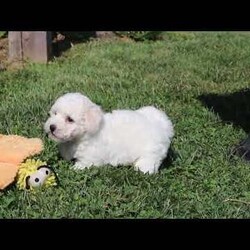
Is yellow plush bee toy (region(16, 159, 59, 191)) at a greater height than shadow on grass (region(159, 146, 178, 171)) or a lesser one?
greater

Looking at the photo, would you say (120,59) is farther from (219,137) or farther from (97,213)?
(97,213)

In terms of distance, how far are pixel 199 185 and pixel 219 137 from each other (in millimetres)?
1417

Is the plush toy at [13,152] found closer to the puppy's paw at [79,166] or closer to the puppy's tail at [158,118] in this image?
the puppy's paw at [79,166]

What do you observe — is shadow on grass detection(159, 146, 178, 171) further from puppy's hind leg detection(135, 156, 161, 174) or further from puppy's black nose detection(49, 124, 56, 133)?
puppy's black nose detection(49, 124, 56, 133)

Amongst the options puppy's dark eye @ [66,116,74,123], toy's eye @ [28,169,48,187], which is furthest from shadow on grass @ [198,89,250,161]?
toy's eye @ [28,169,48,187]

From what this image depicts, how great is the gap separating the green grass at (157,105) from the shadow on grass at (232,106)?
1.0 inches

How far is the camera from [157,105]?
7379 mm

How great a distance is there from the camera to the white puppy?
194 inches

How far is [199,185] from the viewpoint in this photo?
508 centimetres

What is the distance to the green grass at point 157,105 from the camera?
14.8 feet

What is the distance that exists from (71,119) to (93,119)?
19cm

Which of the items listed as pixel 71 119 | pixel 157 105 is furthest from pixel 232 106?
pixel 71 119

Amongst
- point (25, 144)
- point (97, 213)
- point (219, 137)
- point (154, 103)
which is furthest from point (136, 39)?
point (97, 213)

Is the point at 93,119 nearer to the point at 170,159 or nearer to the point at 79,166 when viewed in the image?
the point at 79,166
